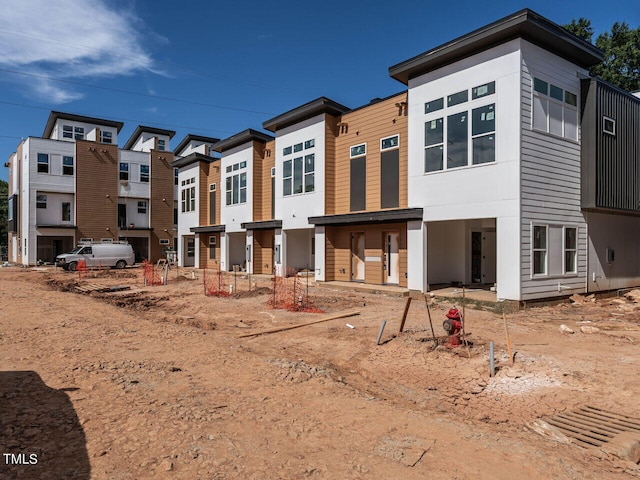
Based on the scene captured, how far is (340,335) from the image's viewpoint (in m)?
10.1

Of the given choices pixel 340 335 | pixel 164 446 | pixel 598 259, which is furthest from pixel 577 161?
pixel 164 446

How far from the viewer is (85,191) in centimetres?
3869

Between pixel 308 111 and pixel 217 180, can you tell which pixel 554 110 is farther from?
pixel 217 180

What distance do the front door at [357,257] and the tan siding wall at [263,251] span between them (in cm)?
748

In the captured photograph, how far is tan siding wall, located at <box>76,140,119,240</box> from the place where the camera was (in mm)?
38344

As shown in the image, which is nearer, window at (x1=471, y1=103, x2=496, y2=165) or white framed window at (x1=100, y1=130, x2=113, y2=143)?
window at (x1=471, y1=103, x2=496, y2=165)

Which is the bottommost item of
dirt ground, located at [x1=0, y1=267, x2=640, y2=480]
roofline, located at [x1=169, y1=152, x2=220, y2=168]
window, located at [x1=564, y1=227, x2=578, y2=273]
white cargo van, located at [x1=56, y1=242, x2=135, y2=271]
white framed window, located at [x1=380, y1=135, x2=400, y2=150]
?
dirt ground, located at [x1=0, y1=267, x2=640, y2=480]

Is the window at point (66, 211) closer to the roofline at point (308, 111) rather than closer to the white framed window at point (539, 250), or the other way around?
the roofline at point (308, 111)

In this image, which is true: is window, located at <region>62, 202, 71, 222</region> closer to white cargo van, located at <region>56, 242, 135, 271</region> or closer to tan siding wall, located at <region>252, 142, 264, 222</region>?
white cargo van, located at <region>56, 242, 135, 271</region>

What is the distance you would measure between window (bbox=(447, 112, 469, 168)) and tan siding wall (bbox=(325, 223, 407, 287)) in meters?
3.71

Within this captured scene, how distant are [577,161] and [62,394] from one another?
16.4m

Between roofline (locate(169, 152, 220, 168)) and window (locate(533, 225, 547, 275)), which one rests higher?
roofline (locate(169, 152, 220, 168))

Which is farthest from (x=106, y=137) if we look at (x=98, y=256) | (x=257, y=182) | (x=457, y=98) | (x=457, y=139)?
(x=457, y=139)

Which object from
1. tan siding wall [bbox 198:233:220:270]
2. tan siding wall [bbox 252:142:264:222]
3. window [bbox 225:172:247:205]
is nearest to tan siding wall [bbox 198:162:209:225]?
tan siding wall [bbox 198:233:220:270]
